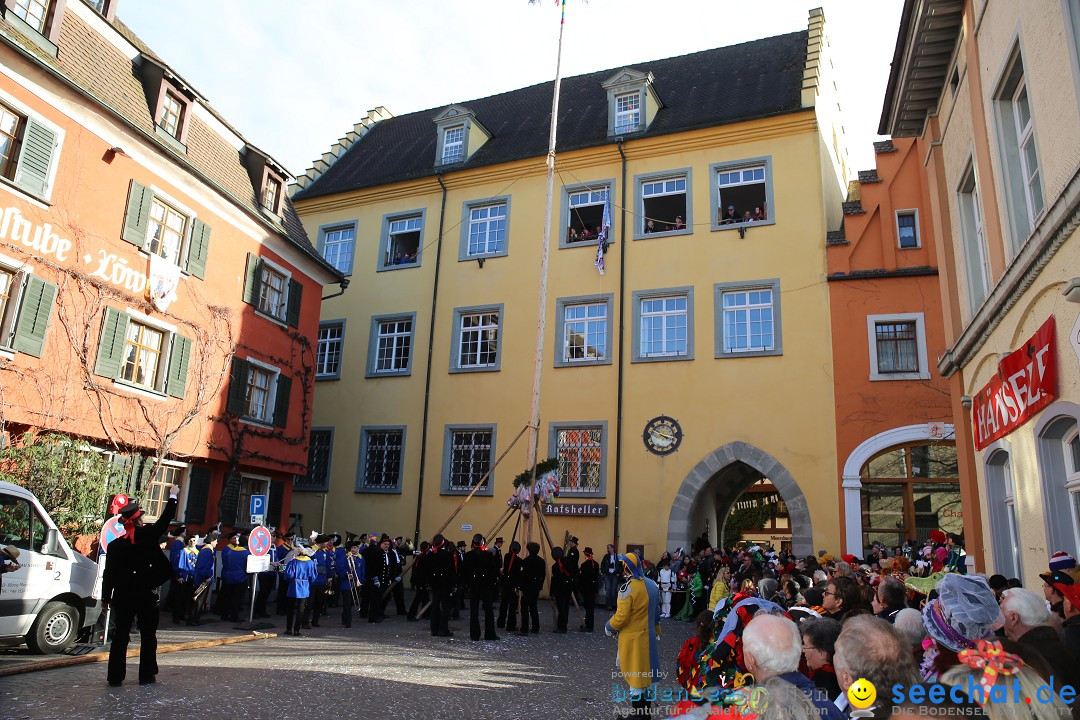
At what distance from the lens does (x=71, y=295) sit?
612 inches

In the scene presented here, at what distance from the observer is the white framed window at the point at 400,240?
27.2 meters

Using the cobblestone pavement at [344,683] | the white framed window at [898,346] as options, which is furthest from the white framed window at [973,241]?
the white framed window at [898,346]

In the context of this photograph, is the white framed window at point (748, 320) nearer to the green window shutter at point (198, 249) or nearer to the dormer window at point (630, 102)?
the dormer window at point (630, 102)

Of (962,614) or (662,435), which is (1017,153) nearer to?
(962,614)

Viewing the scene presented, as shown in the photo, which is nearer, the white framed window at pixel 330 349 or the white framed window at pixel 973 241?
the white framed window at pixel 973 241

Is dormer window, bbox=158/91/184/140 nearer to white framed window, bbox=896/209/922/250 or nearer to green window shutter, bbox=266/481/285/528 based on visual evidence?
green window shutter, bbox=266/481/285/528

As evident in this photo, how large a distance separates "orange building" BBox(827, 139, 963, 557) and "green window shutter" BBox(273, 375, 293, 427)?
1417cm

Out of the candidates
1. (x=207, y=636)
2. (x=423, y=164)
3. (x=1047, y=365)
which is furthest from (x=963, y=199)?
(x=423, y=164)

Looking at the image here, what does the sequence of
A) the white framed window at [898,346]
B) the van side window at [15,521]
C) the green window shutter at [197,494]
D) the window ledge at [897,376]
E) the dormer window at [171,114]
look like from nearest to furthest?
1. the van side window at [15,521]
2. the green window shutter at [197,494]
3. the dormer window at [171,114]
4. the window ledge at [897,376]
5. the white framed window at [898,346]

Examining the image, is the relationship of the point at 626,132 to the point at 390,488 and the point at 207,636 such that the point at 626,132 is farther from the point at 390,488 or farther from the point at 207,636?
the point at 207,636

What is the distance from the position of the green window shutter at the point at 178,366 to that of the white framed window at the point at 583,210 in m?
11.0

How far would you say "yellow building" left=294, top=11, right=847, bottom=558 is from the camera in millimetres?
21141

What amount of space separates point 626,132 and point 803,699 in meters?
23.4

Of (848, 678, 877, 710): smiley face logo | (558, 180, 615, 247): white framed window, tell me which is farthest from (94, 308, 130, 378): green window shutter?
(848, 678, 877, 710): smiley face logo
